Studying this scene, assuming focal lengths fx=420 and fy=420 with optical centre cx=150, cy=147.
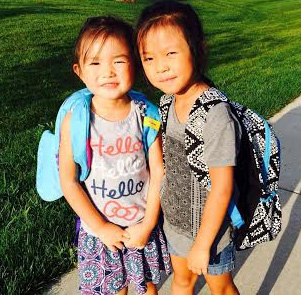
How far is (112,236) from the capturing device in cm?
182

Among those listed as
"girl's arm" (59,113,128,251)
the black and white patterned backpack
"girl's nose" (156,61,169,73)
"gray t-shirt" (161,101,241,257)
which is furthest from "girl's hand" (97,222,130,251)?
"girl's nose" (156,61,169,73)

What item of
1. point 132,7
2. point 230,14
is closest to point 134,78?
point 132,7

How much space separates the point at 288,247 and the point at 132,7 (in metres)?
14.7

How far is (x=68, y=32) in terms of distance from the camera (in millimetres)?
9891

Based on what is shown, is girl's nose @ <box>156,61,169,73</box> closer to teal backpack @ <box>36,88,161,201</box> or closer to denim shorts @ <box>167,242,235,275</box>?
teal backpack @ <box>36,88,161,201</box>

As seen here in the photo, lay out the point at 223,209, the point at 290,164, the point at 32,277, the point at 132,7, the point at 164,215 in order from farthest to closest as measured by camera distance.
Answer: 1. the point at 132,7
2. the point at 290,164
3. the point at 32,277
4. the point at 164,215
5. the point at 223,209

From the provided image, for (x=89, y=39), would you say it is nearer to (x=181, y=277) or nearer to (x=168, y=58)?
(x=168, y=58)

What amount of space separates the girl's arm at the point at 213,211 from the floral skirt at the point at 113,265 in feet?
1.21

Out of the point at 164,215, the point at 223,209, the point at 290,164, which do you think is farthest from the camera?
the point at 290,164

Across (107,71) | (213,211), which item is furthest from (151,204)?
(107,71)

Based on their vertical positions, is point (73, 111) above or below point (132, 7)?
above

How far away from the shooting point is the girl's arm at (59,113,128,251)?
171 cm

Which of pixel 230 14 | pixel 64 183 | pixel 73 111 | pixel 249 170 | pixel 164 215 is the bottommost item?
pixel 230 14

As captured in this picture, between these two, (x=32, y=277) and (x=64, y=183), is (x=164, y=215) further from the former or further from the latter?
(x=32, y=277)
